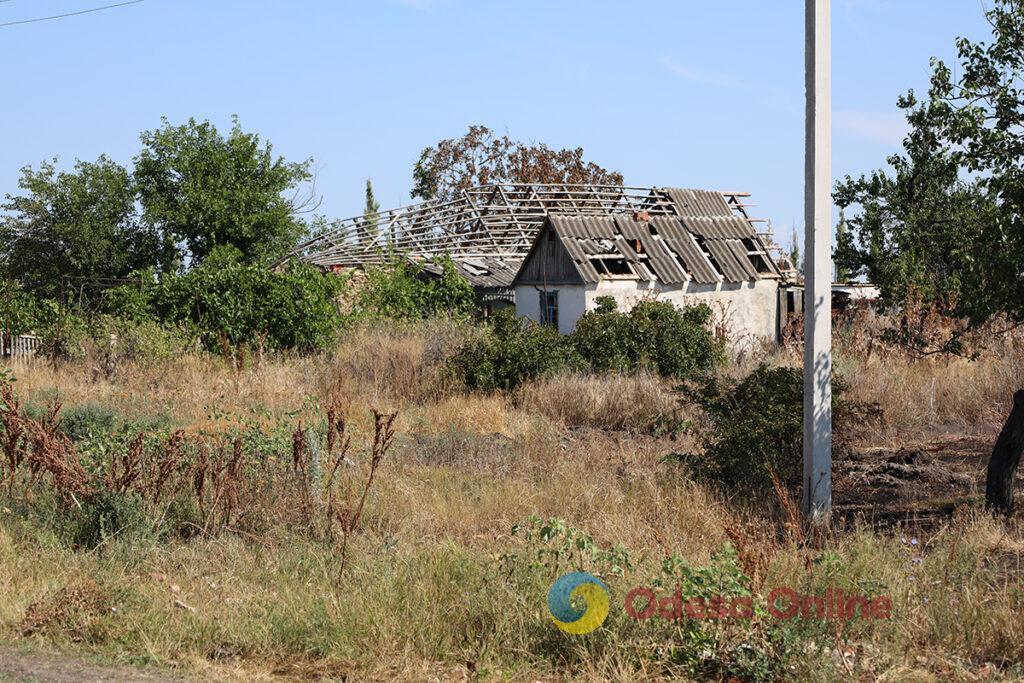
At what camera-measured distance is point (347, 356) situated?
19469 mm

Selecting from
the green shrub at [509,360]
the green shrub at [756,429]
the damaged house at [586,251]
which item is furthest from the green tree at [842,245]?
the green shrub at [756,429]

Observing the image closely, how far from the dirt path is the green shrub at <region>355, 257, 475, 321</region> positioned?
20.3 m

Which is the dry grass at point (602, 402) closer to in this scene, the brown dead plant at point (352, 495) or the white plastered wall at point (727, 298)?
the brown dead plant at point (352, 495)

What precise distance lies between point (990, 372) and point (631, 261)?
1660cm

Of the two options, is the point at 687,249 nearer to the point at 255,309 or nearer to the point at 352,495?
the point at 255,309

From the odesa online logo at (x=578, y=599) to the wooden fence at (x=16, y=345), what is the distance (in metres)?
18.3

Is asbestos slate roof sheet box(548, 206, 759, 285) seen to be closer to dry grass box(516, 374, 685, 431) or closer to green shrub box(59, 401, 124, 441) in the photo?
dry grass box(516, 374, 685, 431)

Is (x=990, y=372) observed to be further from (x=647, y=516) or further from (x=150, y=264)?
(x=150, y=264)

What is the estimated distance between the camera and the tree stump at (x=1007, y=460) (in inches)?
325

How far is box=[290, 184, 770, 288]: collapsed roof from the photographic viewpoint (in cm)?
3384

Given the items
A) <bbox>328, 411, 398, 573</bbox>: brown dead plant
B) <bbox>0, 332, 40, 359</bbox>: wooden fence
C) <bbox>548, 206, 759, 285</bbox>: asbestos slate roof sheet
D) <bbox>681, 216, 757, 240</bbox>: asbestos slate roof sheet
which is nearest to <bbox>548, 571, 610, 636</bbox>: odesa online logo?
<bbox>328, 411, 398, 573</bbox>: brown dead plant

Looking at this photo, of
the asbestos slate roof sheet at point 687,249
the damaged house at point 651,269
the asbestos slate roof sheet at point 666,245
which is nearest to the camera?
the damaged house at point 651,269

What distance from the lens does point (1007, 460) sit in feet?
27.2

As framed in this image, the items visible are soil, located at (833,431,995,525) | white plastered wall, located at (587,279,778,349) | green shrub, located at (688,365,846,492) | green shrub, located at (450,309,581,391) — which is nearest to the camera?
soil, located at (833,431,995,525)
